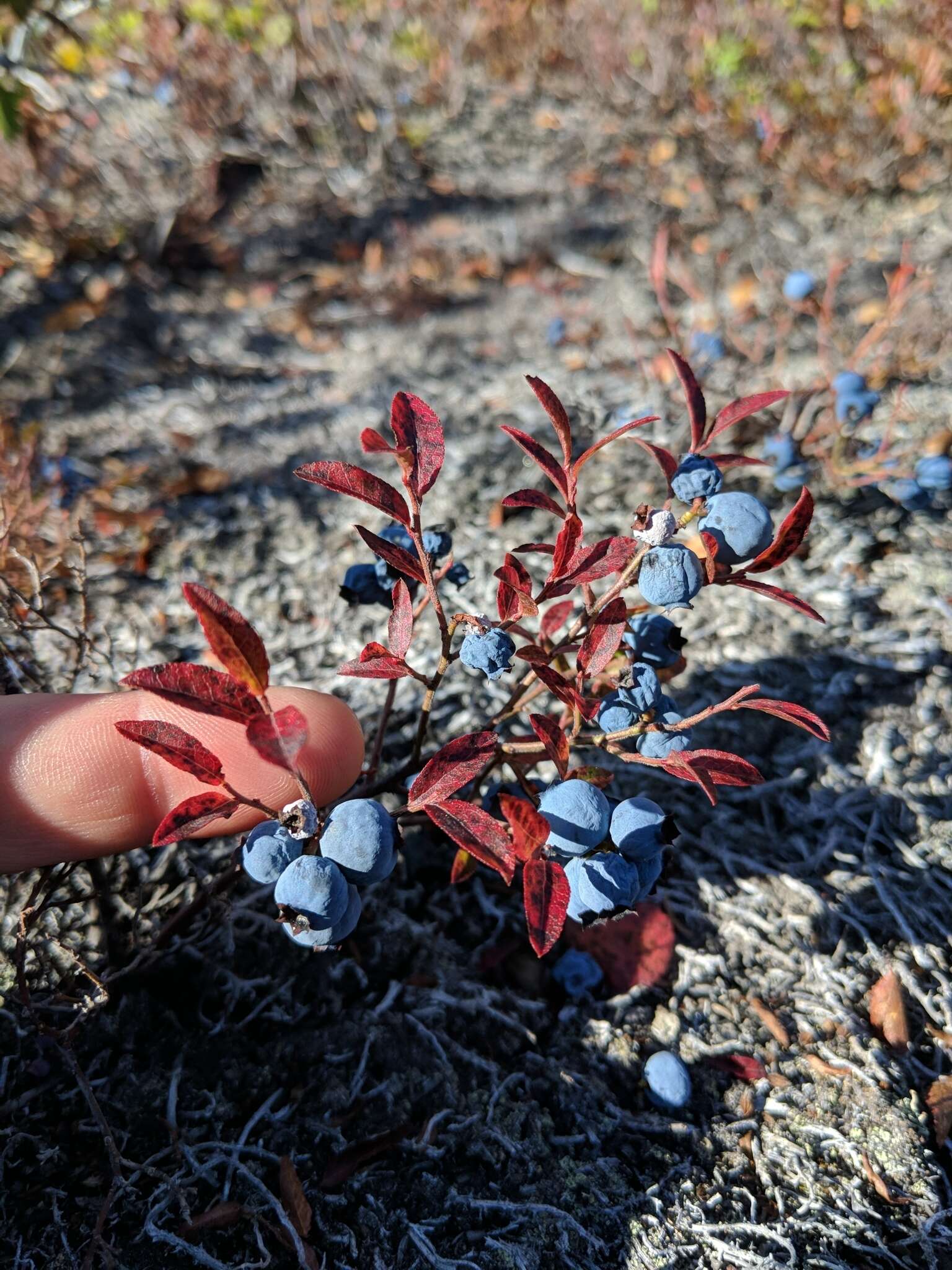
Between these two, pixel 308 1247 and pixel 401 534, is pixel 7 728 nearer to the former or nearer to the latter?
pixel 401 534

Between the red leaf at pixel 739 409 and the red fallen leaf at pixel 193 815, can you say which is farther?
the red leaf at pixel 739 409

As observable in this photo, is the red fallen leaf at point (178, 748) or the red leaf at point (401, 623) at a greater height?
the red leaf at point (401, 623)

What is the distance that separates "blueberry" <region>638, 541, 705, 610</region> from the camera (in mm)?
951

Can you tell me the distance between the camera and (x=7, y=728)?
1.26m

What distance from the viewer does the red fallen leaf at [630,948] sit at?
1.44m

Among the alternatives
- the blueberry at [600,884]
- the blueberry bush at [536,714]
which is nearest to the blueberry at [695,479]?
the blueberry bush at [536,714]

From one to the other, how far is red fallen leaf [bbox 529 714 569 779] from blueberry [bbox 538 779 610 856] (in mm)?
29

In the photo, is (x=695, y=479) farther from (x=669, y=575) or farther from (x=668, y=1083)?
(x=668, y=1083)

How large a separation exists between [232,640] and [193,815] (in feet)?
0.80

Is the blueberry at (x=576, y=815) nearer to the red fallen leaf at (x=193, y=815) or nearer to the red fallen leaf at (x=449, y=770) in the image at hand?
the red fallen leaf at (x=449, y=770)

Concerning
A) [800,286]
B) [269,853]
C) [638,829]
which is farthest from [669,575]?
[800,286]

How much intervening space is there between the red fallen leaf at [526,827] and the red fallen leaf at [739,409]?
0.53 meters

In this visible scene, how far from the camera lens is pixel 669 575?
95cm

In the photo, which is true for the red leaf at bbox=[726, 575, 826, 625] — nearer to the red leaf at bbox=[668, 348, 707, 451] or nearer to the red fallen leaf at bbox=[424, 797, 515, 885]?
the red leaf at bbox=[668, 348, 707, 451]
